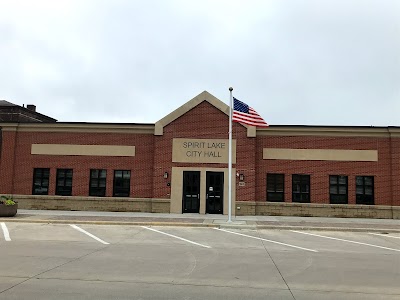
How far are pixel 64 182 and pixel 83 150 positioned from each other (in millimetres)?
2371

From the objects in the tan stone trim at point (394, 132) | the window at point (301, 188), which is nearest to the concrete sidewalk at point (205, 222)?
the window at point (301, 188)

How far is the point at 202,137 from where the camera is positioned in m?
22.6

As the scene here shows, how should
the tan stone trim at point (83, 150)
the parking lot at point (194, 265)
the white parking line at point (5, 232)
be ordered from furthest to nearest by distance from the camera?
the tan stone trim at point (83, 150)
the white parking line at point (5, 232)
the parking lot at point (194, 265)

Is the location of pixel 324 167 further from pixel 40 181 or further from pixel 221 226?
pixel 40 181

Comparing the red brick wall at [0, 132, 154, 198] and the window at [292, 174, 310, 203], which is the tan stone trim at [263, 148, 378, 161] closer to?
the window at [292, 174, 310, 203]

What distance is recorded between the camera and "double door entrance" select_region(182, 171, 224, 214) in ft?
72.9

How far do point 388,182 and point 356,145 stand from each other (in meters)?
2.83

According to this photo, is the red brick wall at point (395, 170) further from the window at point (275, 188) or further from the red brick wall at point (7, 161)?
the red brick wall at point (7, 161)

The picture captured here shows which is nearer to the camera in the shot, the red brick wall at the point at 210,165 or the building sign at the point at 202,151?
the red brick wall at the point at 210,165

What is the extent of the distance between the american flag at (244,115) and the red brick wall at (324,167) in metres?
3.49

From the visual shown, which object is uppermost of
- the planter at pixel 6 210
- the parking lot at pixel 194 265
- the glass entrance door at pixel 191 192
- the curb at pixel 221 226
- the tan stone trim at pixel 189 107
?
the tan stone trim at pixel 189 107

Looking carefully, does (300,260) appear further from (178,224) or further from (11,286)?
(178,224)

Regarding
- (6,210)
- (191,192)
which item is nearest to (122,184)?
(191,192)

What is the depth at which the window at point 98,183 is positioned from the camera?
23.3 m
